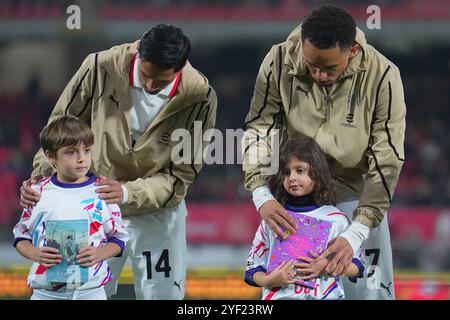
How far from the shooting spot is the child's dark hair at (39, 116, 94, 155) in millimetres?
3768

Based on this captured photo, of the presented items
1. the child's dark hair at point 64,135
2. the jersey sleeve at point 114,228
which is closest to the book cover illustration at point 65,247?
the jersey sleeve at point 114,228

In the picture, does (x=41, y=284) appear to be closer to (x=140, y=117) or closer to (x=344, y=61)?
(x=140, y=117)

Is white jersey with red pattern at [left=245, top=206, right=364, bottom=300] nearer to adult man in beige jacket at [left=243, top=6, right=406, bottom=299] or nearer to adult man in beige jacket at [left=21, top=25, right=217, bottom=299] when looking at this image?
adult man in beige jacket at [left=243, top=6, right=406, bottom=299]

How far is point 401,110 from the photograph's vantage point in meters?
4.05

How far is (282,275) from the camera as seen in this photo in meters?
3.77

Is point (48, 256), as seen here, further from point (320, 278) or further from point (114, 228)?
point (320, 278)

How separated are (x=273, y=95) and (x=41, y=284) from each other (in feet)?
4.38

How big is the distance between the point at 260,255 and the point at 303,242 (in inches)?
8.1

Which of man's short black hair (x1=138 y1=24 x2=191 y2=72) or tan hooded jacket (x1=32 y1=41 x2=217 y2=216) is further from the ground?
man's short black hair (x1=138 y1=24 x2=191 y2=72)

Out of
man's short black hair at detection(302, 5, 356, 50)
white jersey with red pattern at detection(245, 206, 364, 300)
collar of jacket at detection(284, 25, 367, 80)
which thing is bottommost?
white jersey with red pattern at detection(245, 206, 364, 300)

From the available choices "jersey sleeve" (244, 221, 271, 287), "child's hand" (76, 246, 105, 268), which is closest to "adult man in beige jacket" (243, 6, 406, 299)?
"jersey sleeve" (244, 221, 271, 287)

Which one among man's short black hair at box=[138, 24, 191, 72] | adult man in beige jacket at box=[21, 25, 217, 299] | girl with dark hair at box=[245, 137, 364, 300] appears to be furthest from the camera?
adult man in beige jacket at box=[21, 25, 217, 299]

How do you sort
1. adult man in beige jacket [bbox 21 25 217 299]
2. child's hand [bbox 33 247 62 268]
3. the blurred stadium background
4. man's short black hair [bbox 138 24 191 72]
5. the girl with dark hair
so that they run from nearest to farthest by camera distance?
1. child's hand [bbox 33 247 62 268]
2. the girl with dark hair
3. man's short black hair [bbox 138 24 191 72]
4. adult man in beige jacket [bbox 21 25 217 299]
5. the blurred stadium background

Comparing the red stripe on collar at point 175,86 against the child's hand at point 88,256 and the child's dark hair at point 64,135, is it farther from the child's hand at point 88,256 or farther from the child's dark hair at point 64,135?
the child's hand at point 88,256
